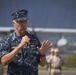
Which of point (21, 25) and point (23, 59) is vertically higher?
point (21, 25)

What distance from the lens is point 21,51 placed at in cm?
504

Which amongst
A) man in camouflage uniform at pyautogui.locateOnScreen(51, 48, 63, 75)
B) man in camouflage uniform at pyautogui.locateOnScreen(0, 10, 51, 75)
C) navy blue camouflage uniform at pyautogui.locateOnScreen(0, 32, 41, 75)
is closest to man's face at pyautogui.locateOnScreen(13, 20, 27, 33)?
man in camouflage uniform at pyautogui.locateOnScreen(0, 10, 51, 75)

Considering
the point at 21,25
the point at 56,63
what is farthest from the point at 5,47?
the point at 56,63

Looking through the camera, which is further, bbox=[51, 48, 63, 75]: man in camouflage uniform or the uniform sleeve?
bbox=[51, 48, 63, 75]: man in camouflage uniform

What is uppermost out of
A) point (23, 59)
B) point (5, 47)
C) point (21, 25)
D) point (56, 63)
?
point (21, 25)

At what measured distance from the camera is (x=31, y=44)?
5.05 metres

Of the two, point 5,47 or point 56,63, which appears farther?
point 56,63

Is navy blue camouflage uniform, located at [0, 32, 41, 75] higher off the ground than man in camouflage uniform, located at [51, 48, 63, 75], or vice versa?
navy blue camouflage uniform, located at [0, 32, 41, 75]

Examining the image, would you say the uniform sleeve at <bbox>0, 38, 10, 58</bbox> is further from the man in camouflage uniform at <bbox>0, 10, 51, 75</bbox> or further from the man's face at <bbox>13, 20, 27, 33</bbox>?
the man's face at <bbox>13, 20, 27, 33</bbox>

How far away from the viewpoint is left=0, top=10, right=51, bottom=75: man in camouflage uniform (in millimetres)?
5004

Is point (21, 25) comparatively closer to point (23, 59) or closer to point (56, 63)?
point (23, 59)

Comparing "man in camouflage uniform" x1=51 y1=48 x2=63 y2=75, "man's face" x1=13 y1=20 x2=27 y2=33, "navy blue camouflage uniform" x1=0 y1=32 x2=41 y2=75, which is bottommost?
"man in camouflage uniform" x1=51 y1=48 x2=63 y2=75

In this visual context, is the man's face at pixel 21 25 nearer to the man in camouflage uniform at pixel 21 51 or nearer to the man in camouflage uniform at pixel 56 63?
the man in camouflage uniform at pixel 21 51

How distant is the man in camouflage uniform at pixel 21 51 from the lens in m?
5.00
